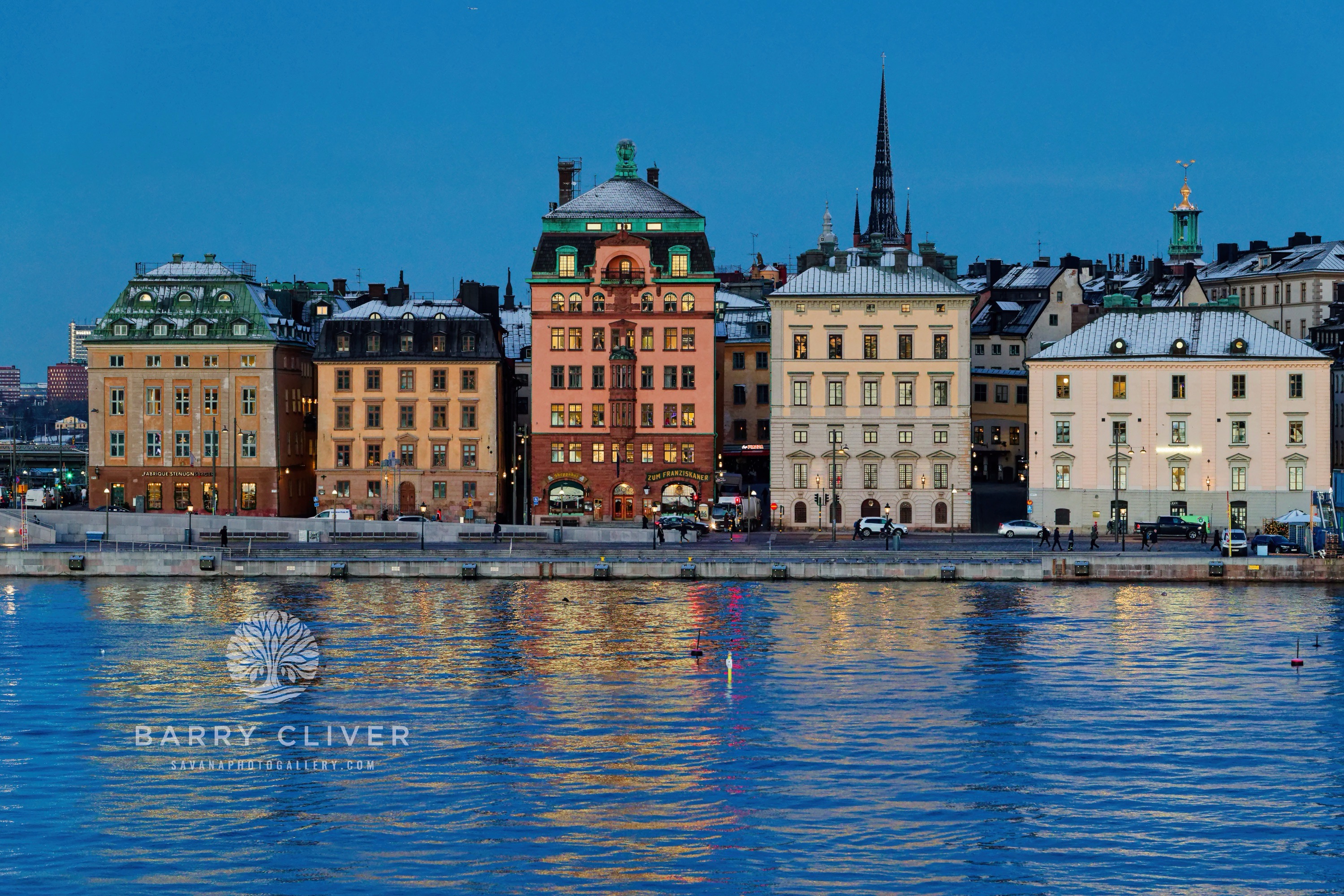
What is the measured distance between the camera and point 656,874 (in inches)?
1710

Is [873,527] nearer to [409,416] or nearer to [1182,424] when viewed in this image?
[1182,424]

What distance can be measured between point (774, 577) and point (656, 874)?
181ft

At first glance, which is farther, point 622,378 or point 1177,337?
point 622,378

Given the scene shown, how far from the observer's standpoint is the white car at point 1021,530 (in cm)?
11294

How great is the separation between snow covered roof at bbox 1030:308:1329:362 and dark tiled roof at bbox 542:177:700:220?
23.0 m

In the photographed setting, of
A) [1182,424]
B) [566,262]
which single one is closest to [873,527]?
[1182,424]

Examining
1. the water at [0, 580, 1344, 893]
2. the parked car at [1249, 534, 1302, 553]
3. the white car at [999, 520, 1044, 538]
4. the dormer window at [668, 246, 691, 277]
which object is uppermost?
the dormer window at [668, 246, 691, 277]

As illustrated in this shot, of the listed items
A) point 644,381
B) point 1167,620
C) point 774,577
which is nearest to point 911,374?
point 644,381

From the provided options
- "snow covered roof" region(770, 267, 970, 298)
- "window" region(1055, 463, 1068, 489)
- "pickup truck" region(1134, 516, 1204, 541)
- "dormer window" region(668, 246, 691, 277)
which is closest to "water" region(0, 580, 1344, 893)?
"pickup truck" region(1134, 516, 1204, 541)

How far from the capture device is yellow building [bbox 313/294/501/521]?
12444 cm

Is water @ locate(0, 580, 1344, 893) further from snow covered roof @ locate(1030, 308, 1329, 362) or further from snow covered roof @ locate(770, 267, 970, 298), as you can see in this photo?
snow covered roof @ locate(770, 267, 970, 298)

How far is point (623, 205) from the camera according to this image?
4889 inches

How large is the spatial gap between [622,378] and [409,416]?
13.5m

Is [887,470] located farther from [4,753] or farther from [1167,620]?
[4,753]
